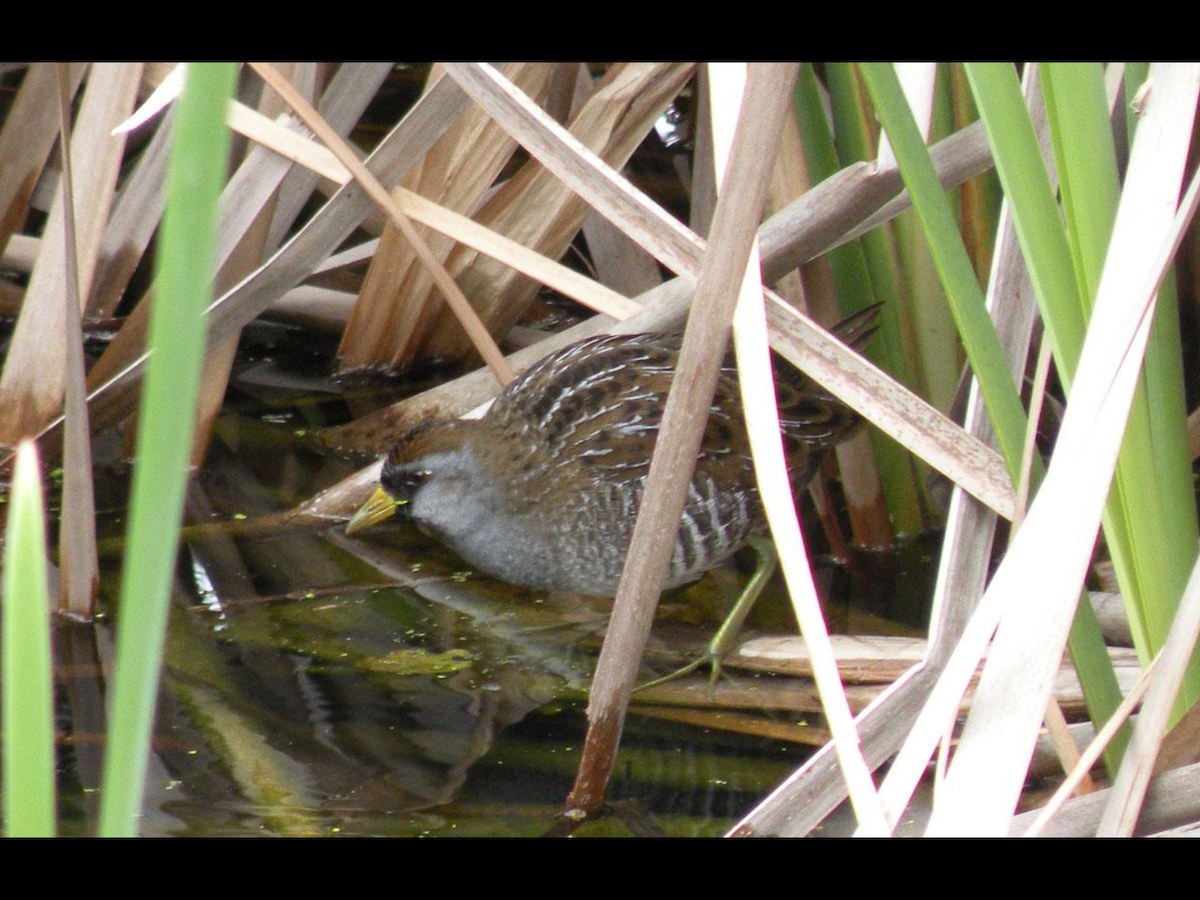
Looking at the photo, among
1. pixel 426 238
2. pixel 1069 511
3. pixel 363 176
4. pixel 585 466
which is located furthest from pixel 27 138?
pixel 1069 511

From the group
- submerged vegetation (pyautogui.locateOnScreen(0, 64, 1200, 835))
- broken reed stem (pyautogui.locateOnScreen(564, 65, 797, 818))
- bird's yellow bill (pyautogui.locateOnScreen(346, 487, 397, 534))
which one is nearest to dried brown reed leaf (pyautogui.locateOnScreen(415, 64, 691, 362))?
submerged vegetation (pyautogui.locateOnScreen(0, 64, 1200, 835))

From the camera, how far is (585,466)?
2488 millimetres

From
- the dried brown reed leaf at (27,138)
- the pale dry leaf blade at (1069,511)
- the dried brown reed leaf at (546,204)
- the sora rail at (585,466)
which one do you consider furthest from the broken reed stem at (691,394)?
the dried brown reed leaf at (27,138)

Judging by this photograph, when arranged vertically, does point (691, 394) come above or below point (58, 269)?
below

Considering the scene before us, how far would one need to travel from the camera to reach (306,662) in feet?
7.43

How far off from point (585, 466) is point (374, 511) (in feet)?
1.45

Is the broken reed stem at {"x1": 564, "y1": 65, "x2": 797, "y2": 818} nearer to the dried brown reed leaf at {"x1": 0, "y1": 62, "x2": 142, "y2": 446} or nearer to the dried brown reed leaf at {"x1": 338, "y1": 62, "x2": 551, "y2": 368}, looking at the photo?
the dried brown reed leaf at {"x1": 338, "y1": 62, "x2": 551, "y2": 368}

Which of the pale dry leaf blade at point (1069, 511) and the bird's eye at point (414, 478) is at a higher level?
the bird's eye at point (414, 478)

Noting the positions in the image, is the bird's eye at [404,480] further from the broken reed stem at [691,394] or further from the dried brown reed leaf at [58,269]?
the broken reed stem at [691,394]

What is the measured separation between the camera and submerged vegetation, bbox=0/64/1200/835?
1.18m

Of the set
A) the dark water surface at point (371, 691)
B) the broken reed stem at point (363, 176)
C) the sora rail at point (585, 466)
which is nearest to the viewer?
the dark water surface at point (371, 691)

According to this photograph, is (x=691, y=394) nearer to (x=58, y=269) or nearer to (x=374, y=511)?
(x=374, y=511)

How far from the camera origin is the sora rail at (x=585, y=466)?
238 centimetres

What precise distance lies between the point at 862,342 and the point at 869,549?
45cm
